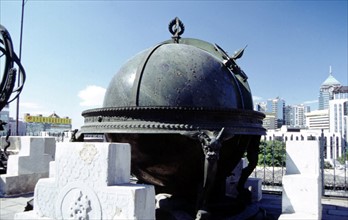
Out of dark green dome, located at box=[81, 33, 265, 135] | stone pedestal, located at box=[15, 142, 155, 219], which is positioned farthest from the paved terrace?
stone pedestal, located at box=[15, 142, 155, 219]

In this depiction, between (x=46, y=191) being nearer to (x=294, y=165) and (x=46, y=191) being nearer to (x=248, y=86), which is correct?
(x=294, y=165)

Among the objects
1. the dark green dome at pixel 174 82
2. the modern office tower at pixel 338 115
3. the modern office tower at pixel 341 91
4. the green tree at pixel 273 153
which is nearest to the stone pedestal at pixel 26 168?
the dark green dome at pixel 174 82

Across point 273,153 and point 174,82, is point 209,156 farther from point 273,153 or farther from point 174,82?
point 273,153

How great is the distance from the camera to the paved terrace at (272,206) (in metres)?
5.93

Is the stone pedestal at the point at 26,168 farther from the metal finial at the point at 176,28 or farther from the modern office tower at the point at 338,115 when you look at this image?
the modern office tower at the point at 338,115

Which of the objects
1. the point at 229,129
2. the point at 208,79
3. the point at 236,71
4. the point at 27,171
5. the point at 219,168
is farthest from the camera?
the point at 27,171

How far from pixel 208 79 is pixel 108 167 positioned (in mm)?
2151

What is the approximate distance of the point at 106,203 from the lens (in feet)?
9.23

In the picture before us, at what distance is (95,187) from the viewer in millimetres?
2855

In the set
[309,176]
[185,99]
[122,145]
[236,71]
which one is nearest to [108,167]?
[122,145]

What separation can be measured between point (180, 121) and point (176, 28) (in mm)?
2111

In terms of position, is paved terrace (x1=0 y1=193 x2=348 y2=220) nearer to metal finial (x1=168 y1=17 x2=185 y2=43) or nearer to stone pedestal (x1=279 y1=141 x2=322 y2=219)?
stone pedestal (x1=279 y1=141 x2=322 y2=219)

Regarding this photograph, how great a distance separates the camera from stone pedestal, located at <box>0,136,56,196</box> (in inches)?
316

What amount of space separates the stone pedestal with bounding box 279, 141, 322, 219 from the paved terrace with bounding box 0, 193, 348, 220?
54.9 inches
